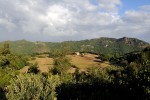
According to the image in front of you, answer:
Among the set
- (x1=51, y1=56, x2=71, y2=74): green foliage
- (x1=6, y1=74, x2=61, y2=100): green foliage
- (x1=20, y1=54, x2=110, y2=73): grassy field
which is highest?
(x1=6, y1=74, x2=61, y2=100): green foliage

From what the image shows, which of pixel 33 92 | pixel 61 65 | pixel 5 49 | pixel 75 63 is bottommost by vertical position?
pixel 75 63

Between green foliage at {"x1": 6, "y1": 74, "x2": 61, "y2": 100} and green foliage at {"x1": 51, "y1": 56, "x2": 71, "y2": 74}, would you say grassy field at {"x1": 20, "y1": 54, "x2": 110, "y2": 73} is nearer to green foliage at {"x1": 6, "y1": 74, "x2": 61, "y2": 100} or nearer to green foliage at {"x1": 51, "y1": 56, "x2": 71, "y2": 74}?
A: green foliage at {"x1": 51, "y1": 56, "x2": 71, "y2": 74}

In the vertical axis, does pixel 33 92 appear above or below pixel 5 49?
above

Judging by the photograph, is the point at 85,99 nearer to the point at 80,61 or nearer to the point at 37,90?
the point at 37,90

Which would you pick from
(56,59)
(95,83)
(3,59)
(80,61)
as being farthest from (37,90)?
(80,61)

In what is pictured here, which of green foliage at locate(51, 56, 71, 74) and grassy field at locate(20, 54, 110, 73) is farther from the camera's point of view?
grassy field at locate(20, 54, 110, 73)

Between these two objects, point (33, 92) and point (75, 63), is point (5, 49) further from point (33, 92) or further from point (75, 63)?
point (33, 92)

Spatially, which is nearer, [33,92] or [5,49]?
[33,92]

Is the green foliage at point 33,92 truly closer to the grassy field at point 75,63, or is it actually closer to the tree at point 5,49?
the grassy field at point 75,63

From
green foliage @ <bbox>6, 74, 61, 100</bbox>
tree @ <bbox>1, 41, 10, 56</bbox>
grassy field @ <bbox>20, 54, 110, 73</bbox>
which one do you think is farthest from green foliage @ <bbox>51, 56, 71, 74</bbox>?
green foliage @ <bbox>6, 74, 61, 100</bbox>

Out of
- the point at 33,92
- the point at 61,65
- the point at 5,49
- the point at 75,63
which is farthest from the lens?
the point at 75,63

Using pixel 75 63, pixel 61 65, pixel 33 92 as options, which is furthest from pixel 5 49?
pixel 33 92

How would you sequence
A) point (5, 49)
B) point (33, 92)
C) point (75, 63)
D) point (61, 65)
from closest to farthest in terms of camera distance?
point (33, 92)
point (61, 65)
point (5, 49)
point (75, 63)

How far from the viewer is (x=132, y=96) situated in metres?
29.9
